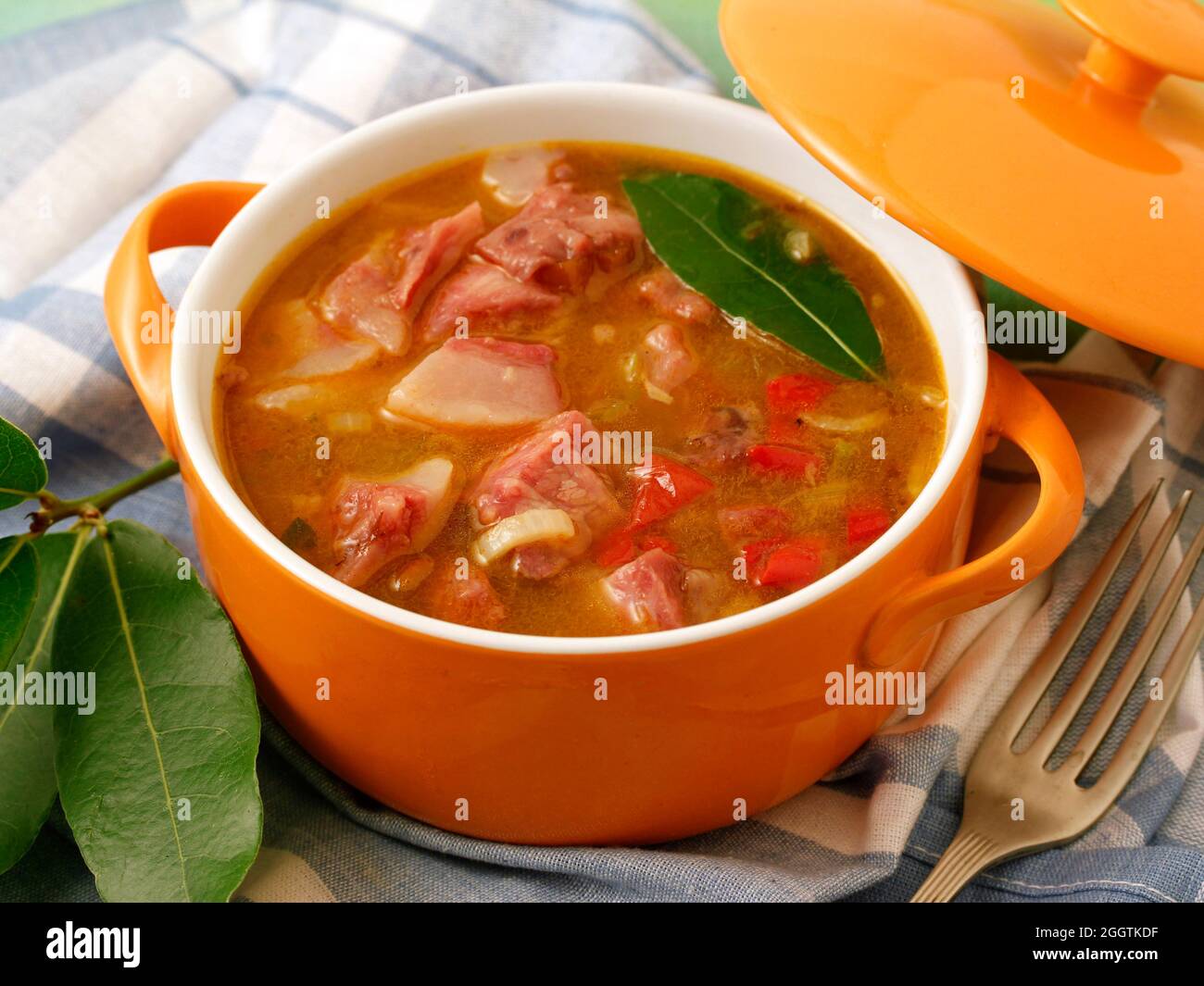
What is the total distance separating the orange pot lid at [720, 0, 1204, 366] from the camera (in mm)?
1921

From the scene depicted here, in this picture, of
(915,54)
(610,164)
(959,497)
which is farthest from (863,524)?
(610,164)

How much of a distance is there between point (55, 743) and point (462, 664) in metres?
0.70

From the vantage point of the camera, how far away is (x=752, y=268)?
240 cm

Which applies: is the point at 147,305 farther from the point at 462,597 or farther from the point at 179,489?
the point at 462,597

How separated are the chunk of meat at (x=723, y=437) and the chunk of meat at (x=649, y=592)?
212 mm

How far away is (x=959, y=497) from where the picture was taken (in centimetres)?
200

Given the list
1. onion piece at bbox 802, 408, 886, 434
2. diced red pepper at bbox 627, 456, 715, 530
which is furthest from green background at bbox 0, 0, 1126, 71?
diced red pepper at bbox 627, 456, 715, 530

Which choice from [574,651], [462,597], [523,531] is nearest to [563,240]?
[523,531]

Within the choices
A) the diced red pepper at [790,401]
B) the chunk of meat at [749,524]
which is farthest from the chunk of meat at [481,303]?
the chunk of meat at [749,524]

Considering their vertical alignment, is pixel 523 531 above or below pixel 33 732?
above

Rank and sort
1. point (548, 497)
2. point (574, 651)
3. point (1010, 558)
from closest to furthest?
1. point (574, 651)
2. point (1010, 558)
3. point (548, 497)

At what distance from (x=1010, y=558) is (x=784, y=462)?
1.24 ft

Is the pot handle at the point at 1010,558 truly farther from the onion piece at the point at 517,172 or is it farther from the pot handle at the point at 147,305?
the pot handle at the point at 147,305

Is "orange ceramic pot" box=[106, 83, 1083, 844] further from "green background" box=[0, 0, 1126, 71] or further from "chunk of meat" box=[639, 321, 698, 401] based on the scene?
"green background" box=[0, 0, 1126, 71]
